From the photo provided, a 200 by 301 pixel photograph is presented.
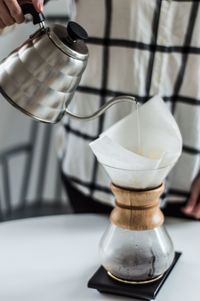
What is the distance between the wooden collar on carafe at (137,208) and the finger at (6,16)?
311 mm

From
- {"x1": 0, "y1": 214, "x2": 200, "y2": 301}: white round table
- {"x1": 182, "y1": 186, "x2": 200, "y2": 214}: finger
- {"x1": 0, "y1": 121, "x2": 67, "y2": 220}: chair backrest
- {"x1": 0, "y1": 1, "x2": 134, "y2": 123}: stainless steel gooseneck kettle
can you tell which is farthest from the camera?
{"x1": 0, "y1": 121, "x2": 67, "y2": 220}: chair backrest

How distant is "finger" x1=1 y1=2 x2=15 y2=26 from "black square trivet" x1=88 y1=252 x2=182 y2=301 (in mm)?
440

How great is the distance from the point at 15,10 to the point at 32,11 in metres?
0.03

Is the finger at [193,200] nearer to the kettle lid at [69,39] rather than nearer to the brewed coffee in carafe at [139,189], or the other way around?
the brewed coffee in carafe at [139,189]

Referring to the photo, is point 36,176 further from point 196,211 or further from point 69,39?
point 69,39

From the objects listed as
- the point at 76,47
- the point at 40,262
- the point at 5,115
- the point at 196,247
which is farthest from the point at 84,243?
the point at 5,115

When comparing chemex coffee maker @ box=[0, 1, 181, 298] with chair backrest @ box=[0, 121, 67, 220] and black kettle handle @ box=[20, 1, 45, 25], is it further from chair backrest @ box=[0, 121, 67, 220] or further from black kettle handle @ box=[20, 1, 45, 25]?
chair backrest @ box=[0, 121, 67, 220]

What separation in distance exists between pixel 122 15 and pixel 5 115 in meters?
1.25

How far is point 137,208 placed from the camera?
104 cm

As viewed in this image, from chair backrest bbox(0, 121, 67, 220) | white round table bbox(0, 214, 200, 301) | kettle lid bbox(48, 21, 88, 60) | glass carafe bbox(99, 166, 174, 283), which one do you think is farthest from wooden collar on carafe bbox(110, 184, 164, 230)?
chair backrest bbox(0, 121, 67, 220)

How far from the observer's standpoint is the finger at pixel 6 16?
40.1 inches

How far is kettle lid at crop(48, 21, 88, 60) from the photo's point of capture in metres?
0.95

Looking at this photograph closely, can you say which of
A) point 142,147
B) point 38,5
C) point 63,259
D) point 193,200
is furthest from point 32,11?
point 193,200

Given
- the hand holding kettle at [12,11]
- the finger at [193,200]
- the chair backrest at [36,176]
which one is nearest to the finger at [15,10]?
the hand holding kettle at [12,11]
